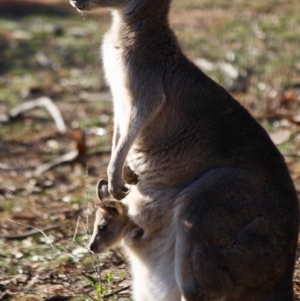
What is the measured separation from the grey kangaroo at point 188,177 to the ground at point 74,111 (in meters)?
0.49

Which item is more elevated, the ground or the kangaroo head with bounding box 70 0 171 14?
the kangaroo head with bounding box 70 0 171 14

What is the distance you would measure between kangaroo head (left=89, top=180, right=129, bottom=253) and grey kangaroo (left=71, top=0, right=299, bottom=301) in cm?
15

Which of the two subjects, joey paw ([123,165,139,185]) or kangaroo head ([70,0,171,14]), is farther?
kangaroo head ([70,0,171,14])

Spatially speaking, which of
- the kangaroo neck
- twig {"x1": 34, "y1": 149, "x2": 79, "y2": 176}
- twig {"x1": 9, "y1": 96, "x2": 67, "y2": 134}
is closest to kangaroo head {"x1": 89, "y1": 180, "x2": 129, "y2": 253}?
the kangaroo neck

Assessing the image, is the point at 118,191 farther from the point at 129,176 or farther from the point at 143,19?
the point at 143,19

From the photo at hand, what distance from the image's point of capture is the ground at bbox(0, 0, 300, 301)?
5.79 metres

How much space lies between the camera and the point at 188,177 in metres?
4.74

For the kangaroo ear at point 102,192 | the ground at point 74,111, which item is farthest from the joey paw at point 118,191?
the ground at point 74,111

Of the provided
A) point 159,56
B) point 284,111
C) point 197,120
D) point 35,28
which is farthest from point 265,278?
point 35,28

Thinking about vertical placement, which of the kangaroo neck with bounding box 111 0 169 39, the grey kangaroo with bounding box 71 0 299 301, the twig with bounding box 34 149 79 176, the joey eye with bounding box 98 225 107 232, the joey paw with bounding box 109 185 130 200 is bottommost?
the twig with bounding box 34 149 79 176

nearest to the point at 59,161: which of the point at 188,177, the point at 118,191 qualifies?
the point at 118,191

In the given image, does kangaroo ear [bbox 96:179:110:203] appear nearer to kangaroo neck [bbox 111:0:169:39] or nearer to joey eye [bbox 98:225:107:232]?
joey eye [bbox 98:225:107:232]

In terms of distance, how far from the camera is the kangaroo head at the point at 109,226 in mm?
5082

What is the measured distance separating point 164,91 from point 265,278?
1.27m
